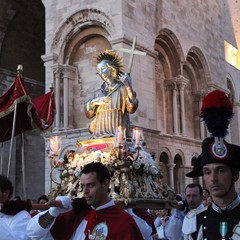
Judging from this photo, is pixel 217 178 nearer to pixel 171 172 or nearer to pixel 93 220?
pixel 93 220

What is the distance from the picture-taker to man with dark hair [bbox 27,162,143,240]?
3273mm

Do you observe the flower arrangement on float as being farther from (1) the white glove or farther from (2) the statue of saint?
(1) the white glove

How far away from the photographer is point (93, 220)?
133 inches

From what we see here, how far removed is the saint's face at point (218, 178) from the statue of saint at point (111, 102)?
767 cm

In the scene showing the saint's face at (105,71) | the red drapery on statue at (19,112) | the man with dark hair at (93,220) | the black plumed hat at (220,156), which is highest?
the saint's face at (105,71)

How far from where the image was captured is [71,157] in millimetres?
9961

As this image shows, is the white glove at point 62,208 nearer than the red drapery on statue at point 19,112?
Yes

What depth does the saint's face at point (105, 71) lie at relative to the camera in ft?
36.1

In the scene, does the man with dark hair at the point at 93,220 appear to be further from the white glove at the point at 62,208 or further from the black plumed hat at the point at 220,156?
the black plumed hat at the point at 220,156

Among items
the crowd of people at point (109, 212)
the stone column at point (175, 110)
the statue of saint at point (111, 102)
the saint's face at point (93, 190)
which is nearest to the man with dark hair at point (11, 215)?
the crowd of people at point (109, 212)

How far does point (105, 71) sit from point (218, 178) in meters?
8.52

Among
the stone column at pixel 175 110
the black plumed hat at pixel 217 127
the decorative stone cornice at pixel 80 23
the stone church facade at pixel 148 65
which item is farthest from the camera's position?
the stone column at pixel 175 110

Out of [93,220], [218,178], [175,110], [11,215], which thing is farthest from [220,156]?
[175,110]

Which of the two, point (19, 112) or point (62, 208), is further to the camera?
point (19, 112)
